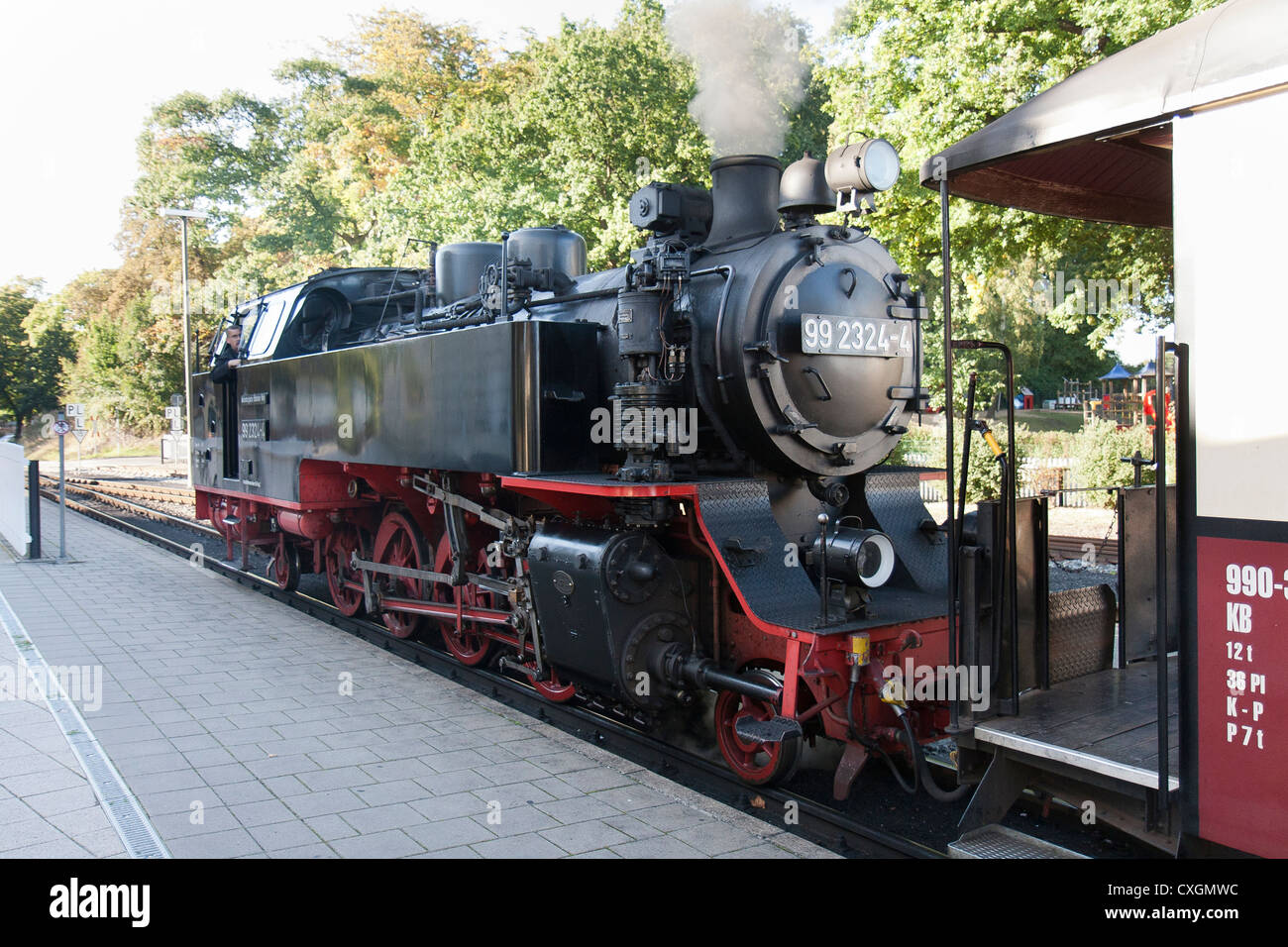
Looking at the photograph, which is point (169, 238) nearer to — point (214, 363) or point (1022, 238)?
point (214, 363)

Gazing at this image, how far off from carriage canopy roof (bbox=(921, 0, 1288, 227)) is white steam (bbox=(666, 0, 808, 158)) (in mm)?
2691

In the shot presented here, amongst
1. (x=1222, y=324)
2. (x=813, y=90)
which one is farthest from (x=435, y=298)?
(x=813, y=90)

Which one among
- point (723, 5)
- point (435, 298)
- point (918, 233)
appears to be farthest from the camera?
point (918, 233)

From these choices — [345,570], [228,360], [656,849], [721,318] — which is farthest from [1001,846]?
[228,360]

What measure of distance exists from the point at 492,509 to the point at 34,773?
2897 millimetres

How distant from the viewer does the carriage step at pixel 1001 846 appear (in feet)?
10.9

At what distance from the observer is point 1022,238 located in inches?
523

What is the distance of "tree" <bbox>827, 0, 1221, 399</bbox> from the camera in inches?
458

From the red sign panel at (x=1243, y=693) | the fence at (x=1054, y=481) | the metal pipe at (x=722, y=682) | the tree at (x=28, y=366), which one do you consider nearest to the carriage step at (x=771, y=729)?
the metal pipe at (x=722, y=682)

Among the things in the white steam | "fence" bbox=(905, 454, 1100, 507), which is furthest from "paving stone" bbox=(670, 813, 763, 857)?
"fence" bbox=(905, 454, 1100, 507)

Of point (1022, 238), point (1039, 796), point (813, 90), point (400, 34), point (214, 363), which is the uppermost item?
point (400, 34)

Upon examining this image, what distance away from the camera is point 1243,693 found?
2723 millimetres

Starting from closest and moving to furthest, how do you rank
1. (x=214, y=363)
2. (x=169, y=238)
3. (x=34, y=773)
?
(x=34, y=773) → (x=214, y=363) → (x=169, y=238)

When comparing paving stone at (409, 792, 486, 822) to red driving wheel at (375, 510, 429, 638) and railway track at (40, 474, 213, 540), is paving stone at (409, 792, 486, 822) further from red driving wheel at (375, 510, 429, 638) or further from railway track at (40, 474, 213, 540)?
railway track at (40, 474, 213, 540)
